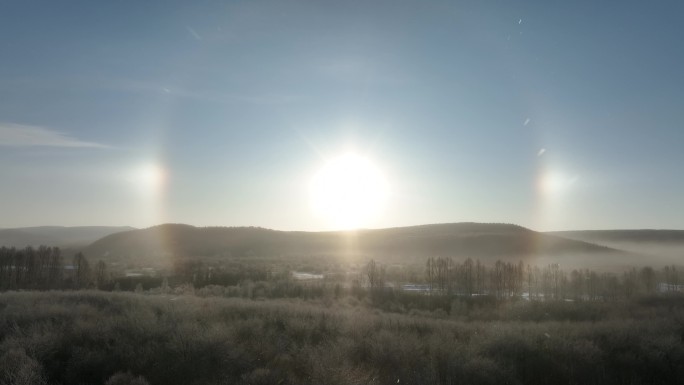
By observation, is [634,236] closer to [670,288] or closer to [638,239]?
[638,239]

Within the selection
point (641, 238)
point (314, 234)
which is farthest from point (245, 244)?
point (641, 238)

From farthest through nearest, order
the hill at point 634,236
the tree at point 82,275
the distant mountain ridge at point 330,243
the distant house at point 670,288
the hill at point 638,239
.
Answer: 1. the hill at point 634,236
2. the hill at point 638,239
3. the distant mountain ridge at point 330,243
4. the tree at point 82,275
5. the distant house at point 670,288

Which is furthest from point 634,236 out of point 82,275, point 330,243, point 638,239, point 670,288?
point 82,275

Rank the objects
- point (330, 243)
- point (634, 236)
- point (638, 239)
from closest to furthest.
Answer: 1. point (330, 243)
2. point (638, 239)
3. point (634, 236)

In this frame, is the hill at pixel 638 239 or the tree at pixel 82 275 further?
the hill at pixel 638 239

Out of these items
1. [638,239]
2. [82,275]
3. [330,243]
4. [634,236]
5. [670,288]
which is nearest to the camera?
[670,288]

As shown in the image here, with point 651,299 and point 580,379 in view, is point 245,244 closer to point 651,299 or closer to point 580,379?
point 651,299

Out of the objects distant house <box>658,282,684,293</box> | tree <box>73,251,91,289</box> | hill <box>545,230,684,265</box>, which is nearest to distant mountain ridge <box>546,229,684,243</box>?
hill <box>545,230,684,265</box>

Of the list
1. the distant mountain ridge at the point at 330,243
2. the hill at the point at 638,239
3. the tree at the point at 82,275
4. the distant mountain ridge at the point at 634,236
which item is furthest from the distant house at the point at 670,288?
the distant mountain ridge at the point at 634,236

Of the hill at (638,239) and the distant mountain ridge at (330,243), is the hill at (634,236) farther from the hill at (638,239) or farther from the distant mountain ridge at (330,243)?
the distant mountain ridge at (330,243)
